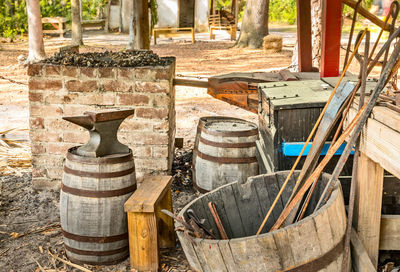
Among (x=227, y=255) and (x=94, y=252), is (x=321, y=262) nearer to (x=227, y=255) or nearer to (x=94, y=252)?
(x=227, y=255)

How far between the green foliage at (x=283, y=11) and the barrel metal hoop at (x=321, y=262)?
28.1 m

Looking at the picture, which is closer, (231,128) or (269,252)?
Answer: (269,252)

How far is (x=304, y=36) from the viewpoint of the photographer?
4.92 m

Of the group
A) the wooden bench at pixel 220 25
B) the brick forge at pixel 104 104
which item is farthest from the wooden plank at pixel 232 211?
the wooden bench at pixel 220 25

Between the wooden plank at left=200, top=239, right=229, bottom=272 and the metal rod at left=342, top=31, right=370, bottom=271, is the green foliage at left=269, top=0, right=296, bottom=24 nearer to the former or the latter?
the metal rod at left=342, top=31, right=370, bottom=271

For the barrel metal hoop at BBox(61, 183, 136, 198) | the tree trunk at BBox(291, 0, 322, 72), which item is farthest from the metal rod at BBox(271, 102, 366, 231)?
the tree trunk at BBox(291, 0, 322, 72)

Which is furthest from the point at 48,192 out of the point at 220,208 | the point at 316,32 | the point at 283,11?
the point at 283,11

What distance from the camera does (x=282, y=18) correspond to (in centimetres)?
3033

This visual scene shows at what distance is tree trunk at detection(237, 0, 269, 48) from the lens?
16031 mm

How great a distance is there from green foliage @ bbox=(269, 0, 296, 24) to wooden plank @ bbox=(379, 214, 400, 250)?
1085 inches

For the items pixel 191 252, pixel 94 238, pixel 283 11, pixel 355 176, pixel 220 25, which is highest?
pixel 283 11

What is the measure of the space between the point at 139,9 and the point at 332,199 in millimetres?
4989

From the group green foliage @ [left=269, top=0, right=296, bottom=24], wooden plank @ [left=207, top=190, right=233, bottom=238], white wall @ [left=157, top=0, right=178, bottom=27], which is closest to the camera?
wooden plank @ [left=207, top=190, right=233, bottom=238]

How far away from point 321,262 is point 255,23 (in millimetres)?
14549
